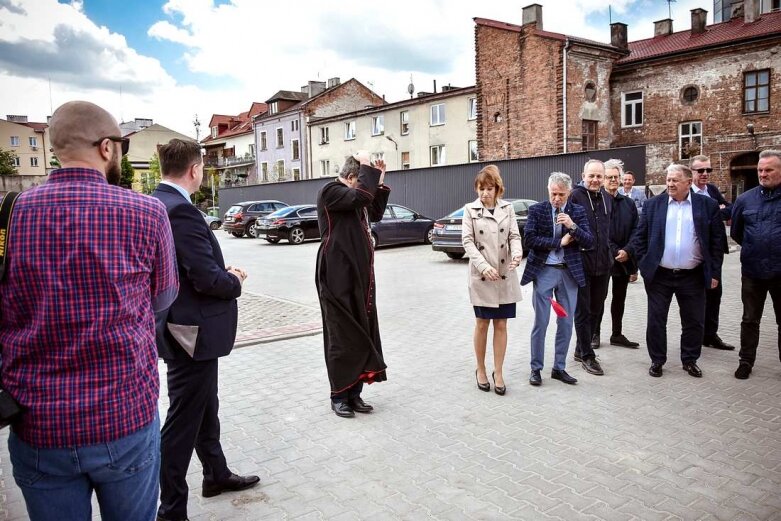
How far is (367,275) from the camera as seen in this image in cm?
495

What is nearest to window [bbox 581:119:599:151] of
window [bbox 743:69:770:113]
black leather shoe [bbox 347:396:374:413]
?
window [bbox 743:69:770:113]

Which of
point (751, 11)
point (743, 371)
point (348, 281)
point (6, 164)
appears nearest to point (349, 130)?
point (751, 11)

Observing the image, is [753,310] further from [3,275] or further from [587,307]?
[3,275]

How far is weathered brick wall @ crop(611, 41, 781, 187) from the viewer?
2873cm

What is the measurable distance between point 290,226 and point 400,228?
5252 millimetres

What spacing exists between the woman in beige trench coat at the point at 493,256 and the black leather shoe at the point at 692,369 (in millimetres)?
1961

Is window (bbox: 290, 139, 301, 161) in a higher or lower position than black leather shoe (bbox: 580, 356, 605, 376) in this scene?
higher

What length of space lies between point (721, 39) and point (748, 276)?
98.6ft

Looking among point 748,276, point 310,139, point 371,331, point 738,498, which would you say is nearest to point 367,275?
point 371,331

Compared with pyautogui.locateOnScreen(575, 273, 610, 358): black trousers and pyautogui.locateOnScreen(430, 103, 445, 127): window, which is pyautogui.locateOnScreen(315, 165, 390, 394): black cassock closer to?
pyautogui.locateOnScreen(575, 273, 610, 358): black trousers

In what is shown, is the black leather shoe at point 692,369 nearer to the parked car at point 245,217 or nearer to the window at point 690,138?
the parked car at point 245,217

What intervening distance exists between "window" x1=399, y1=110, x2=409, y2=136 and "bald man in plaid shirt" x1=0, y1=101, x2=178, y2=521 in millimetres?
41046

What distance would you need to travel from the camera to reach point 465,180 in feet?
90.9

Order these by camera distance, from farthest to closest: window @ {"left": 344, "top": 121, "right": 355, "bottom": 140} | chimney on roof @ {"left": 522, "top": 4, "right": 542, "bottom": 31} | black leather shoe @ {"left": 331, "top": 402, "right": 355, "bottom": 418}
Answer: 1. window @ {"left": 344, "top": 121, "right": 355, "bottom": 140}
2. chimney on roof @ {"left": 522, "top": 4, "right": 542, "bottom": 31}
3. black leather shoe @ {"left": 331, "top": 402, "right": 355, "bottom": 418}
